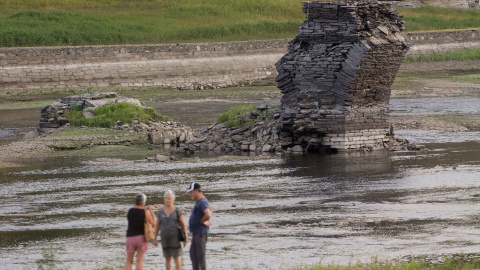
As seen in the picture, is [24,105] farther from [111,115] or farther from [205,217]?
[205,217]

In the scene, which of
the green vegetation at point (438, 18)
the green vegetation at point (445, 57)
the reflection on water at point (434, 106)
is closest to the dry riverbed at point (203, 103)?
the green vegetation at point (445, 57)

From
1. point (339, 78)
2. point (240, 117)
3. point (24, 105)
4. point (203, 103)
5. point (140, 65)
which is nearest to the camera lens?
point (339, 78)

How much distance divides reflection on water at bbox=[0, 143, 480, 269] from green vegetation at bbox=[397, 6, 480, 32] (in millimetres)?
46192

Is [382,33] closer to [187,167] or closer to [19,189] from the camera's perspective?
[187,167]

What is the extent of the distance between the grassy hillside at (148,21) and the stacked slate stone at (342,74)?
28.4 metres

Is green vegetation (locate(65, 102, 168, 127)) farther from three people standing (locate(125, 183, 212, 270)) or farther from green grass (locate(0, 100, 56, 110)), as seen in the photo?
three people standing (locate(125, 183, 212, 270))

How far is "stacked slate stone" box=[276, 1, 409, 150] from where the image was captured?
957 inches

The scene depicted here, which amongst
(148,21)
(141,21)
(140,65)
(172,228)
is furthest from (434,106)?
(172,228)

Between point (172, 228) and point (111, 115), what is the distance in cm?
1960

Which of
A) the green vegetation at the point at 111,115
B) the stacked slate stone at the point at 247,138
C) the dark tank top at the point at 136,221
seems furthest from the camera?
the green vegetation at the point at 111,115

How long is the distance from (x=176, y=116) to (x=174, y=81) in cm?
1406

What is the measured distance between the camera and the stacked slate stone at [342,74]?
2431 cm

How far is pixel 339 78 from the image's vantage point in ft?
81.2

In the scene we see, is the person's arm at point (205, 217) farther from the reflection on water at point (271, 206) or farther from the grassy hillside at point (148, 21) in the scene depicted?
the grassy hillside at point (148, 21)
